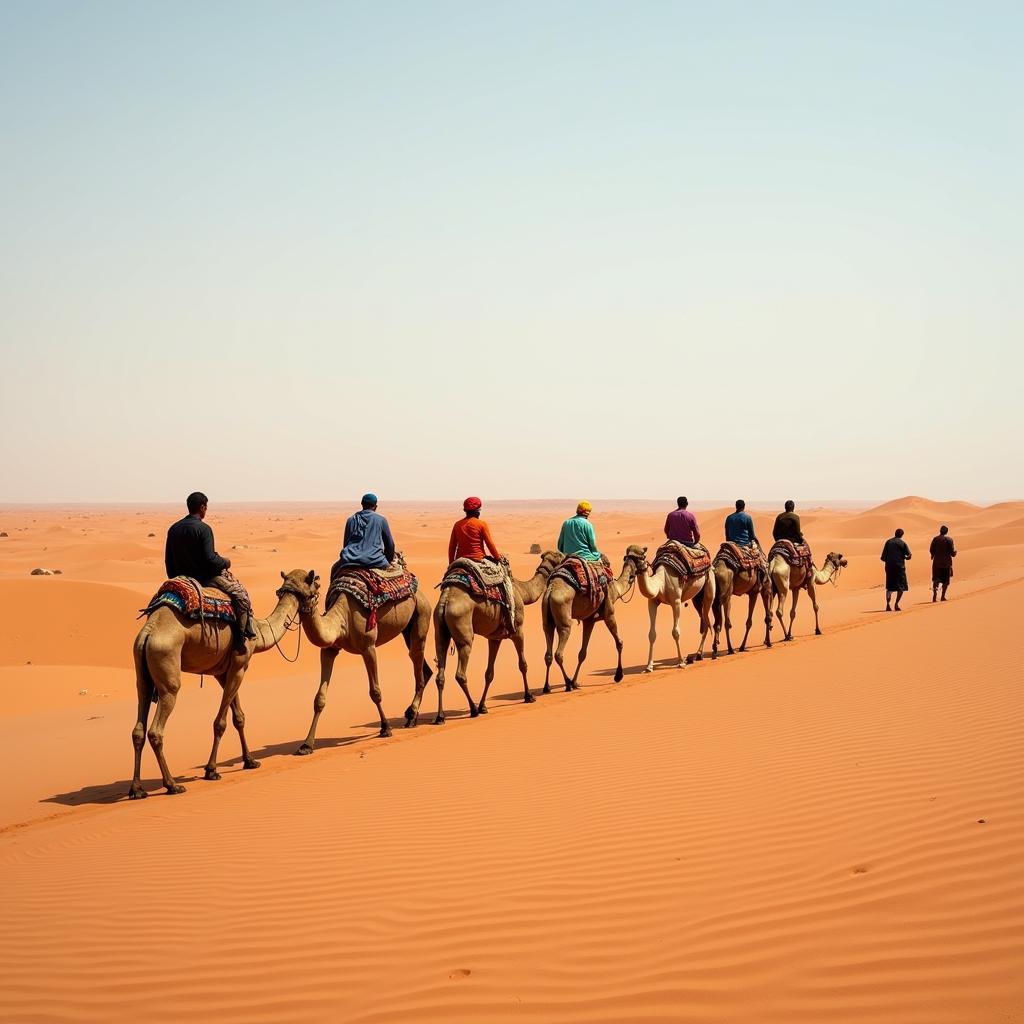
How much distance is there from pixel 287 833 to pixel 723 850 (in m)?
3.43

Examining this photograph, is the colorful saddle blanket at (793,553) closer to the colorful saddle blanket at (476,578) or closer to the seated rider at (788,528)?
the seated rider at (788,528)

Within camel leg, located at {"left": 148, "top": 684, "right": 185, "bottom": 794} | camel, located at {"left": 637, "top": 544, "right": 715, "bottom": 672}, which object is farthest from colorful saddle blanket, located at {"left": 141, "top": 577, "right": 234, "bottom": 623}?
camel, located at {"left": 637, "top": 544, "right": 715, "bottom": 672}

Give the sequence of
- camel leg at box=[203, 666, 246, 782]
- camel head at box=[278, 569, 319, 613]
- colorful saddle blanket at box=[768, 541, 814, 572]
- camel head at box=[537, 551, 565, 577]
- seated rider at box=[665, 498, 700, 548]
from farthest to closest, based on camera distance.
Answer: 1. colorful saddle blanket at box=[768, 541, 814, 572]
2. seated rider at box=[665, 498, 700, 548]
3. camel head at box=[537, 551, 565, 577]
4. camel head at box=[278, 569, 319, 613]
5. camel leg at box=[203, 666, 246, 782]

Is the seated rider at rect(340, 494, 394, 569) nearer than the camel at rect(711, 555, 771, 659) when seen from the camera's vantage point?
Yes

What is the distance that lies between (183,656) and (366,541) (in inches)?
110

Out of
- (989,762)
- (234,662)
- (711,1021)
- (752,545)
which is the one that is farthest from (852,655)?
(711,1021)

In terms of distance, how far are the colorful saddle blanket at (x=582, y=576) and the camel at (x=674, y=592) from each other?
113 centimetres

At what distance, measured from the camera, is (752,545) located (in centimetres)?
1848

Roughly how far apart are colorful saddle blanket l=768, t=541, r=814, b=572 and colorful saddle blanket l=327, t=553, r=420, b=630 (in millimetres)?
9954

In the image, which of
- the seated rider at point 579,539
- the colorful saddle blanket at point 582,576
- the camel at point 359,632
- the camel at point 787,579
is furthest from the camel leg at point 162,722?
the camel at point 787,579

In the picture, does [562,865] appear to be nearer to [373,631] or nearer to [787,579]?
[373,631]

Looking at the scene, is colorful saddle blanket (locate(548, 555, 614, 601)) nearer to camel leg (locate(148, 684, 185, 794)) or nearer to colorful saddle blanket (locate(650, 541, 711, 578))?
colorful saddle blanket (locate(650, 541, 711, 578))

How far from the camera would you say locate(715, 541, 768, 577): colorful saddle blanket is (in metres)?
17.7

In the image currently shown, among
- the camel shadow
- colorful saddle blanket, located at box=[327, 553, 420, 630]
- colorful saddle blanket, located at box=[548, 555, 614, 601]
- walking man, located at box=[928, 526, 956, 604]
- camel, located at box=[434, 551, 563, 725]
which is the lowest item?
the camel shadow
